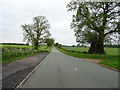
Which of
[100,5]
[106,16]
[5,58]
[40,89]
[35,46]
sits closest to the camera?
[40,89]

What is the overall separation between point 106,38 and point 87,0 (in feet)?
33.1

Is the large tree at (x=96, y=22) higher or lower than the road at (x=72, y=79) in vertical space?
higher

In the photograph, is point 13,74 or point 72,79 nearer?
point 72,79

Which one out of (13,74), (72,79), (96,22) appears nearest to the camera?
(72,79)

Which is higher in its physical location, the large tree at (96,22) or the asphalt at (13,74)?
the large tree at (96,22)

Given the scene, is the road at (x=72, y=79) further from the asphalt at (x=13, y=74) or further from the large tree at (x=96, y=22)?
the large tree at (x=96, y=22)

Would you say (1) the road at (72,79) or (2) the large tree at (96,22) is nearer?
(1) the road at (72,79)

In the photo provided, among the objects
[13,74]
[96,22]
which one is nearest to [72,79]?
[13,74]

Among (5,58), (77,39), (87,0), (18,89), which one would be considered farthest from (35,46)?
(18,89)

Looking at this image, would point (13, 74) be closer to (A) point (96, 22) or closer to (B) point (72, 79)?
(B) point (72, 79)

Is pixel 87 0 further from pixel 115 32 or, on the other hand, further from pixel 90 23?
pixel 115 32

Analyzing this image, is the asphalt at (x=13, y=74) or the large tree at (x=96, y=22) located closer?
the asphalt at (x=13, y=74)

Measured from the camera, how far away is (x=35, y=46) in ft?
207

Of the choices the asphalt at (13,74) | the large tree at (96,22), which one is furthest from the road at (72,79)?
the large tree at (96,22)
